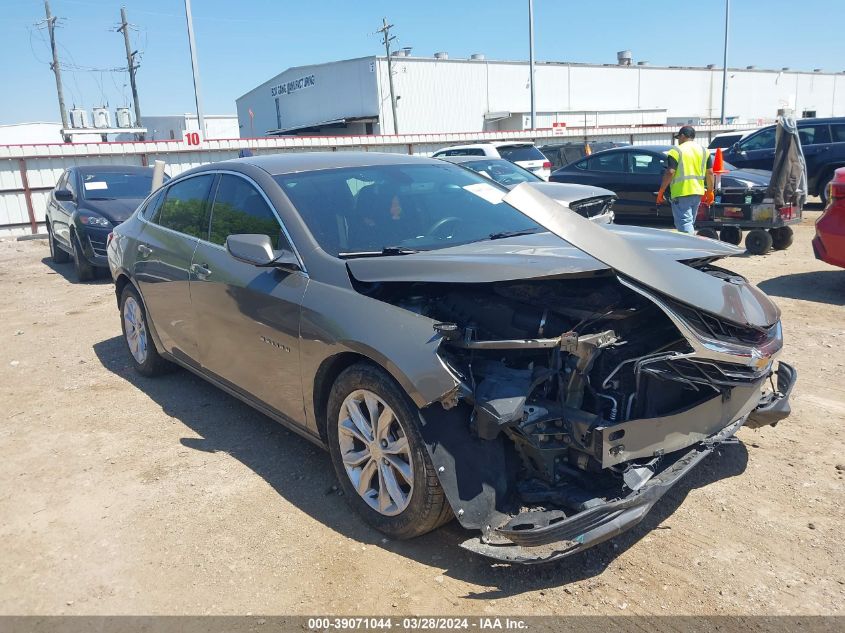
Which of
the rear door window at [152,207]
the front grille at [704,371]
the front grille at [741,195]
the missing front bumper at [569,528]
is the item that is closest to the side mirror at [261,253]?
the missing front bumper at [569,528]

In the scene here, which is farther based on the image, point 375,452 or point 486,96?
point 486,96

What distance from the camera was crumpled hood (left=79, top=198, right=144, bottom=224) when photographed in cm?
1002

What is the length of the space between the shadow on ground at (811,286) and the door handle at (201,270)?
595 cm

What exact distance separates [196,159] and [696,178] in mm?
14828

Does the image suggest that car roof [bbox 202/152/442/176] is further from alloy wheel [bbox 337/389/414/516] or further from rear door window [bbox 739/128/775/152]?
rear door window [bbox 739/128/775/152]

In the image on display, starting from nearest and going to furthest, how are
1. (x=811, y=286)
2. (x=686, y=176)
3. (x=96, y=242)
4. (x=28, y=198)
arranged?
(x=811, y=286)
(x=686, y=176)
(x=96, y=242)
(x=28, y=198)

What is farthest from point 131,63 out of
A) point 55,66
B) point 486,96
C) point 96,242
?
point 96,242

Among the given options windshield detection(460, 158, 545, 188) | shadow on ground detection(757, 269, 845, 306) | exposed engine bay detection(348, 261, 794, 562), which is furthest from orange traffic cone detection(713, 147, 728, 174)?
exposed engine bay detection(348, 261, 794, 562)

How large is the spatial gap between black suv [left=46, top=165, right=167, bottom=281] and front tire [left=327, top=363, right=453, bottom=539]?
26.5 feet

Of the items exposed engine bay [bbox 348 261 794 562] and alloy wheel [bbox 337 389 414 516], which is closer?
exposed engine bay [bbox 348 261 794 562]

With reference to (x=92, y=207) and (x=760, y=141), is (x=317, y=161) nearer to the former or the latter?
(x=92, y=207)

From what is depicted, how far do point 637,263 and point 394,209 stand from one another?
1526 mm

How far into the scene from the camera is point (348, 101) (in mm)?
45500

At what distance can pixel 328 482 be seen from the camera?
3678 mm
